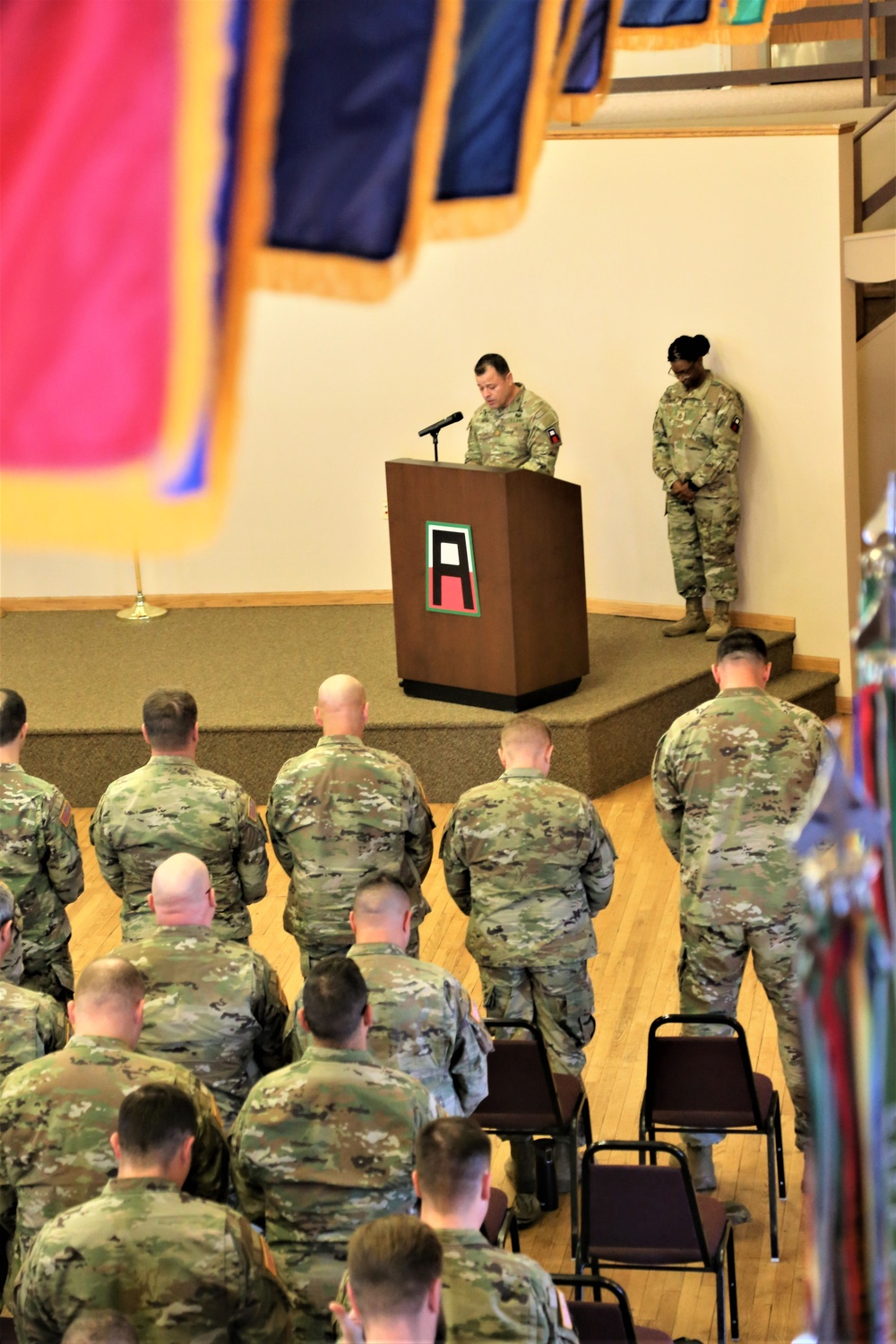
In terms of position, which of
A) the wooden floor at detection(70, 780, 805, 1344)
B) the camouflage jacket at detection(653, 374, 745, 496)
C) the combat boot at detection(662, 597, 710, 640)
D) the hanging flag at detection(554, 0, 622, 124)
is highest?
the hanging flag at detection(554, 0, 622, 124)

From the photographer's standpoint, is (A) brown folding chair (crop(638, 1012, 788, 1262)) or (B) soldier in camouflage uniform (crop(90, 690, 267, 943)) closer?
(A) brown folding chair (crop(638, 1012, 788, 1262))

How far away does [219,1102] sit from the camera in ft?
12.7

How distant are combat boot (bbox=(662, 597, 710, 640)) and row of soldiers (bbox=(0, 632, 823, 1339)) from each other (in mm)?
3915

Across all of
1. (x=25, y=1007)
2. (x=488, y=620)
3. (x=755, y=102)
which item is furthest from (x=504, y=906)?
(x=755, y=102)

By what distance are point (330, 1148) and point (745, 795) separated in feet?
5.97

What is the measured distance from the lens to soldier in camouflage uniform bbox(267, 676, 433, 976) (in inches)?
190

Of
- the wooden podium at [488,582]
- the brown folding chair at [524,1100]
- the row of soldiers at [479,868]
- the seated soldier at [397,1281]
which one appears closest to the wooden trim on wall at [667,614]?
the wooden podium at [488,582]

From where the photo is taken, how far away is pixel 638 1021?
5.60 meters

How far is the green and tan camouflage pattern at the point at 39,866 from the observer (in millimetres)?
4906

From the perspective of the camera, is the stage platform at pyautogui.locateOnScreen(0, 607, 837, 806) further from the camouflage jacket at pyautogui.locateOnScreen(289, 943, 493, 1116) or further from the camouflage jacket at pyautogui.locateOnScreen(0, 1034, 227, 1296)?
the camouflage jacket at pyautogui.locateOnScreen(0, 1034, 227, 1296)

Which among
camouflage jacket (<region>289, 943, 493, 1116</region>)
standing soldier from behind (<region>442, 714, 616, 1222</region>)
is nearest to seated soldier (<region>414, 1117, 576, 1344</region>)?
camouflage jacket (<region>289, 943, 493, 1116</region>)

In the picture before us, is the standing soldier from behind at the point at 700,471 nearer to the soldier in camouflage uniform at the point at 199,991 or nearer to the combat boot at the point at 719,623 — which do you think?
the combat boot at the point at 719,623

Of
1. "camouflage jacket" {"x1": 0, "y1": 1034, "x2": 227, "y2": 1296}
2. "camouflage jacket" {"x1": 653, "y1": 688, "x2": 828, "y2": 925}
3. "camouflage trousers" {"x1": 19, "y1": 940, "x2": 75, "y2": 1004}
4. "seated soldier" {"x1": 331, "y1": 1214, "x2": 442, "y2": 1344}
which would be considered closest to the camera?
"seated soldier" {"x1": 331, "y1": 1214, "x2": 442, "y2": 1344}

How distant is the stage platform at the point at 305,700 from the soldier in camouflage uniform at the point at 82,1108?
4.20m
